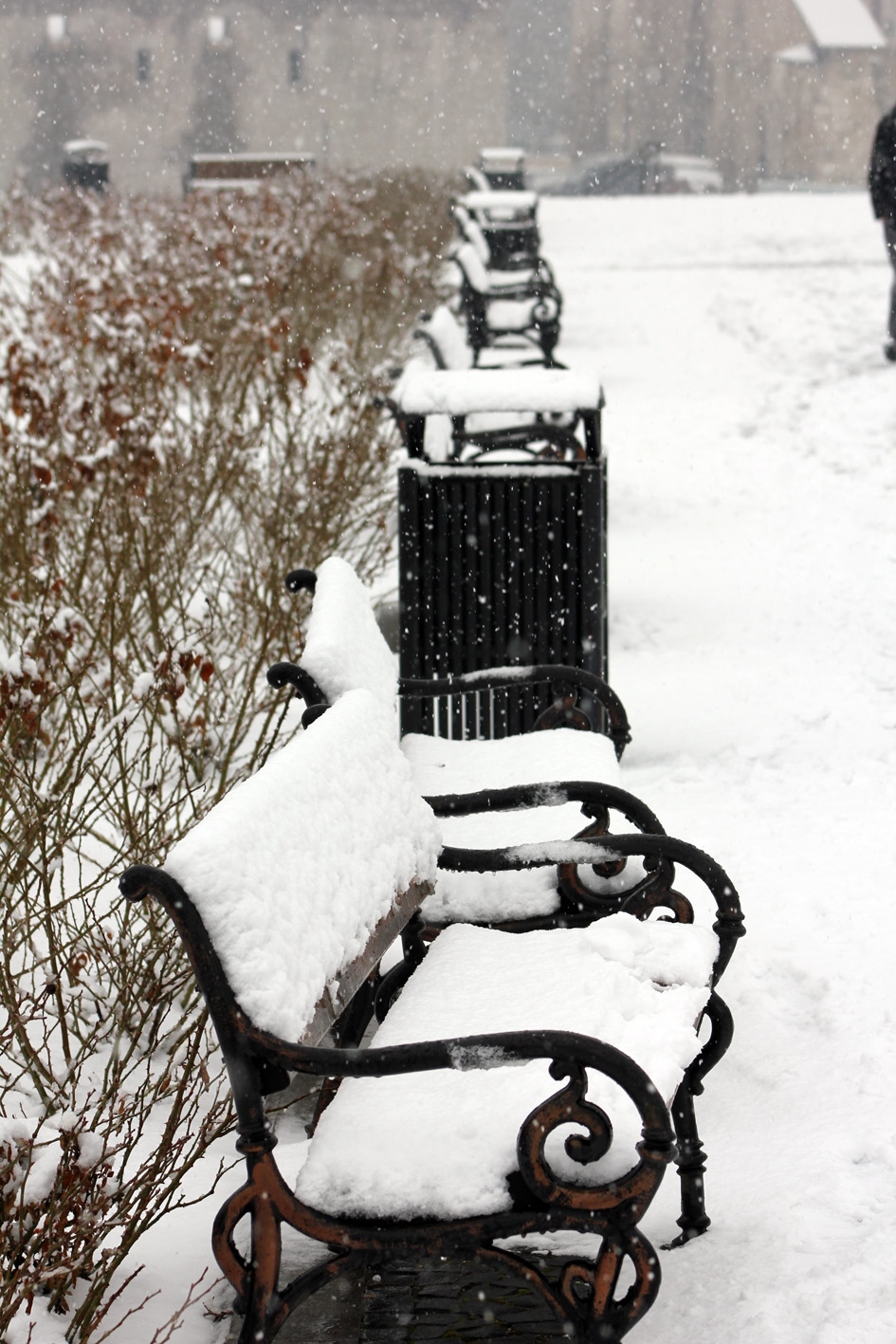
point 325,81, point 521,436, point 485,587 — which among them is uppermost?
point 325,81

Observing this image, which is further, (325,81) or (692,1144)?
(325,81)

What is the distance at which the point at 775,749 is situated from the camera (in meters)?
5.41

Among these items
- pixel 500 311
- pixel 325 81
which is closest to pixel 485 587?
pixel 500 311

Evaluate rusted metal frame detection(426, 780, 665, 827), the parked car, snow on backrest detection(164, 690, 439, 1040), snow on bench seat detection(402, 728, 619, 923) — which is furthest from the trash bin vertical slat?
the parked car

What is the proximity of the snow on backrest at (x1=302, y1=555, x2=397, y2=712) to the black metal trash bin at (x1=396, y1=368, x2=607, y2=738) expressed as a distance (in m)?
0.90

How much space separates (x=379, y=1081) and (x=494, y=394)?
2.83m

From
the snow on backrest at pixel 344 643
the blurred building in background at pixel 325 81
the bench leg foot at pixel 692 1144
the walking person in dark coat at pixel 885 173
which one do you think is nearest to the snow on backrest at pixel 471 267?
the walking person in dark coat at pixel 885 173

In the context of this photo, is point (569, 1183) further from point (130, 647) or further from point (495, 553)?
point (130, 647)

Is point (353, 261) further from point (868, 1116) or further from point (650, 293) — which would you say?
point (868, 1116)

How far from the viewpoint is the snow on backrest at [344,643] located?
316cm

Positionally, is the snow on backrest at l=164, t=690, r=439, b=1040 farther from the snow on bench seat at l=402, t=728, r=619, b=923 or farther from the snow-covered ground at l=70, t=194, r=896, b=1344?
the snow-covered ground at l=70, t=194, r=896, b=1344

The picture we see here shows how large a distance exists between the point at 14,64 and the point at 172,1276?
55.8 meters

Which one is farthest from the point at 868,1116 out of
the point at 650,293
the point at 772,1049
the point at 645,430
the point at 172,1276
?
the point at 650,293

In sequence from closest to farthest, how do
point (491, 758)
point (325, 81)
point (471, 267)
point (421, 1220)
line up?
1. point (421, 1220)
2. point (491, 758)
3. point (471, 267)
4. point (325, 81)
